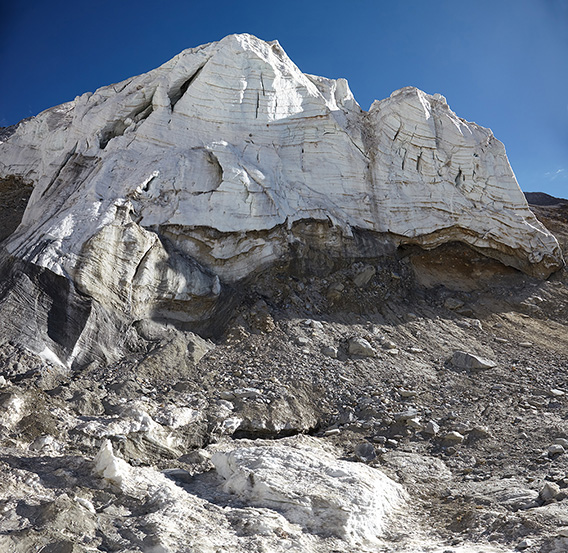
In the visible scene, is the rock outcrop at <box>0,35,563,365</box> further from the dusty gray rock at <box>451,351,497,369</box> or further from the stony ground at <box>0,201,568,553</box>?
the dusty gray rock at <box>451,351,497,369</box>

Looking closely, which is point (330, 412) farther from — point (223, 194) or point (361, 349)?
point (223, 194)

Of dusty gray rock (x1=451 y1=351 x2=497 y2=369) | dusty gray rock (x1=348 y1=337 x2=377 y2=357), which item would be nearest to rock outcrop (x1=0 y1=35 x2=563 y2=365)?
dusty gray rock (x1=348 y1=337 x2=377 y2=357)

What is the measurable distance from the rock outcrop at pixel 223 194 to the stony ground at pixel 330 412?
0.81 metres

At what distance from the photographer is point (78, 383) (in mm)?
8703

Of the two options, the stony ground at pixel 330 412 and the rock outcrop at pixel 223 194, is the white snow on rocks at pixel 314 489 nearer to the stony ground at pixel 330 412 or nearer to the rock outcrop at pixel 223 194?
the stony ground at pixel 330 412

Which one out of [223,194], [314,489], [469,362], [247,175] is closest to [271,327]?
[223,194]

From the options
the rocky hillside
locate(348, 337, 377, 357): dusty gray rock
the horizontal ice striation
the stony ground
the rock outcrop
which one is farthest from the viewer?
the horizontal ice striation

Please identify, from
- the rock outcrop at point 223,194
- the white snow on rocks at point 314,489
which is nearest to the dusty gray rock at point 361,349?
the rock outcrop at point 223,194

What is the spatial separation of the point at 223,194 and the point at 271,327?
3.49 meters

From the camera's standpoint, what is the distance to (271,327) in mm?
11305

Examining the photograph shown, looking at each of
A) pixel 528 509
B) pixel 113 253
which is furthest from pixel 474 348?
pixel 113 253

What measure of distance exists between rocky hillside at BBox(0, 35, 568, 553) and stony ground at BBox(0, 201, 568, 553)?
43mm

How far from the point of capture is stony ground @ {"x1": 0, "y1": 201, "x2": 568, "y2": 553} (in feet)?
16.4

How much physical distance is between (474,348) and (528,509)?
21.8 ft
